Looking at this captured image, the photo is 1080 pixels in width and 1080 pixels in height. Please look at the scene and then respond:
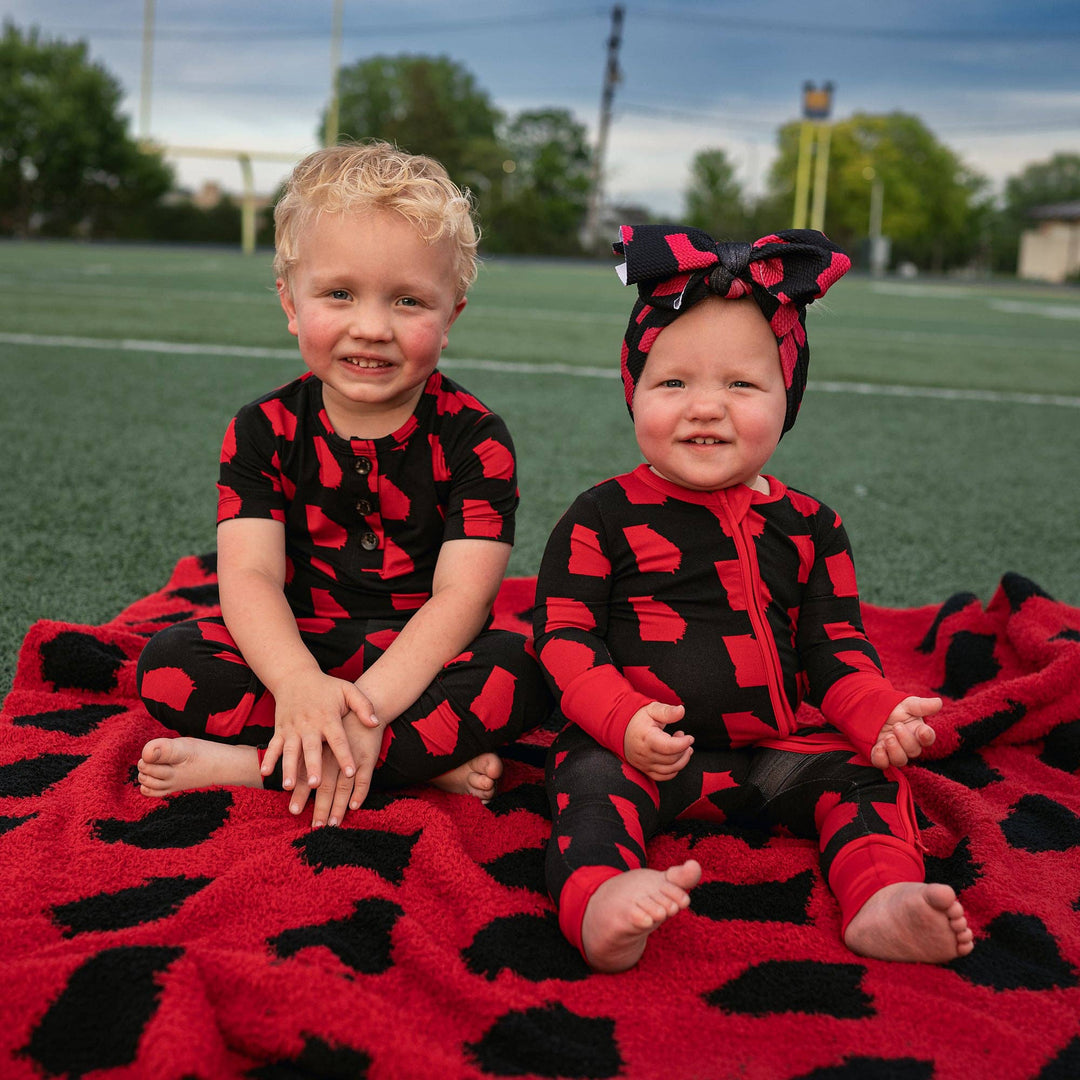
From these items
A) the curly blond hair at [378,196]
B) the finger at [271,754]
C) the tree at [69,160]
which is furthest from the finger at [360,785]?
the tree at [69,160]

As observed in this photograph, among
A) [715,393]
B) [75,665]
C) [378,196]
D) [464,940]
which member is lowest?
[464,940]

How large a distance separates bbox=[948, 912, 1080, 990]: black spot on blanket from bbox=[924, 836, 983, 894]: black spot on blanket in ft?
0.28

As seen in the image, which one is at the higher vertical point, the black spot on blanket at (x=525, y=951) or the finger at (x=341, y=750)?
the finger at (x=341, y=750)

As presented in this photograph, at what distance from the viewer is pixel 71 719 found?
66.5 inches

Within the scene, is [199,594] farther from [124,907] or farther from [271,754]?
[124,907]

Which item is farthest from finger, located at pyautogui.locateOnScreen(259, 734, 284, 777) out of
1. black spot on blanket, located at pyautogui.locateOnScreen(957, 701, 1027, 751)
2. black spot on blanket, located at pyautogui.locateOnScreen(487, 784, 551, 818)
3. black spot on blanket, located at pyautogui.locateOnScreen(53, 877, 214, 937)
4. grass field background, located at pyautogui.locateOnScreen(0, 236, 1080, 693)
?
black spot on blanket, located at pyautogui.locateOnScreen(957, 701, 1027, 751)

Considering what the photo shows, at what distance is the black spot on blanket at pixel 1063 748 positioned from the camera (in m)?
1.72

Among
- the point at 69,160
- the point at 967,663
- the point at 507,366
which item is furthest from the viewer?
the point at 69,160

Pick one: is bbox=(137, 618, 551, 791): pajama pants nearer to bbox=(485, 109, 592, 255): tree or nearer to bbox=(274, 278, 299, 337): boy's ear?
bbox=(274, 278, 299, 337): boy's ear

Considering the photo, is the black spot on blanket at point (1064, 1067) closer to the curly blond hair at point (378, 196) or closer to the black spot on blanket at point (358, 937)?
the black spot on blanket at point (358, 937)

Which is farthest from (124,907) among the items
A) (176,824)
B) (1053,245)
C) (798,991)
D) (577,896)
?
(1053,245)

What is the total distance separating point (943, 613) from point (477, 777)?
47.1 inches

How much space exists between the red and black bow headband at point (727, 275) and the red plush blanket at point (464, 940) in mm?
702

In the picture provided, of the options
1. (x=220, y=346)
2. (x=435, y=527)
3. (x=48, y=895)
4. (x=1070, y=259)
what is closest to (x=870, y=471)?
(x=435, y=527)
